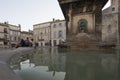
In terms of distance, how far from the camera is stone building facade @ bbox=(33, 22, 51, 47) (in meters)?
57.1

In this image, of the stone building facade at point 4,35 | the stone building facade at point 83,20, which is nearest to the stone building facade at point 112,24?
the stone building facade at point 83,20

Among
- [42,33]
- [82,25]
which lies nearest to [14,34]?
[42,33]

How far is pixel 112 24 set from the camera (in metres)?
39.4

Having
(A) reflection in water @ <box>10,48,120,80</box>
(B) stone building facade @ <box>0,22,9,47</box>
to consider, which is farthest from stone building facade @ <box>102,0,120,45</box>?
(A) reflection in water @ <box>10,48,120,80</box>

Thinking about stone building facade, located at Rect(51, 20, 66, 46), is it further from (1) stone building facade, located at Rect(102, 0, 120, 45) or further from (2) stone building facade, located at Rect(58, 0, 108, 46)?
(2) stone building facade, located at Rect(58, 0, 108, 46)

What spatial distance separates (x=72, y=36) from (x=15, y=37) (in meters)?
Answer: 52.2

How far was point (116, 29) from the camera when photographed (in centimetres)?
3831

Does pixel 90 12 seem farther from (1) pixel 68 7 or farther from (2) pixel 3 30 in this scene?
(2) pixel 3 30

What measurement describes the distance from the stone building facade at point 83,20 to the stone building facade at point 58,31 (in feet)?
135

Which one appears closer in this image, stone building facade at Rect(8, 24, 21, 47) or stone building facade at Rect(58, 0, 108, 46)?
stone building facade at Rect(58, 0, 108, 46)

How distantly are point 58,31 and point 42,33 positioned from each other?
29.6 ft

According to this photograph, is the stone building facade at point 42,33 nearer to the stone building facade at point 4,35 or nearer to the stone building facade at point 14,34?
the stone building facade at point 14,34

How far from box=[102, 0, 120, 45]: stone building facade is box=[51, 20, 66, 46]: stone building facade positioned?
14795mm

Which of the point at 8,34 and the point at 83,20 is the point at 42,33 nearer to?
the point at 8,34
